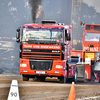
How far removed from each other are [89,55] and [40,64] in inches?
284

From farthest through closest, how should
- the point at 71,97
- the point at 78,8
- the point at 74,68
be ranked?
the point at 78,8 → the point at 74,68 → the point at 71,97

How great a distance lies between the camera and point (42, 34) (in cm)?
1667

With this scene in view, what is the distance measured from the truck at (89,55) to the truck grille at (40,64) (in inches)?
170

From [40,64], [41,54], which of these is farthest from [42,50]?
[40,64]

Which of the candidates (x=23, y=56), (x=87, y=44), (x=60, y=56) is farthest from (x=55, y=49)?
(x=87, y=44)

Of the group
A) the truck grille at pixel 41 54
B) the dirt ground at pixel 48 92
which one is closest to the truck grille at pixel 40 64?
the truck grille at pixel 41 54

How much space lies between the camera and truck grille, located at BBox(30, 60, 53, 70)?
54.9ft

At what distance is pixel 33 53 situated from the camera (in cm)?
1680

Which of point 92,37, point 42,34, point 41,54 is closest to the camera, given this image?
point 42,34

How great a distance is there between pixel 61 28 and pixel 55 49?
115cm

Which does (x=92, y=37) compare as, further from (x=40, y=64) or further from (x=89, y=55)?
(x=40, y=64)

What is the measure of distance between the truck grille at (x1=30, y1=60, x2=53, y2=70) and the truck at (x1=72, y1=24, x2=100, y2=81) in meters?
4.32

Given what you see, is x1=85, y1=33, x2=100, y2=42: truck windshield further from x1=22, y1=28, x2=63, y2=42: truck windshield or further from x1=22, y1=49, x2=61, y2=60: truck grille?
x1=22, y1=49, x2=61, y2=60: truck grille

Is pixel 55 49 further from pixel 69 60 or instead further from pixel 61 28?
pixel 69 60
